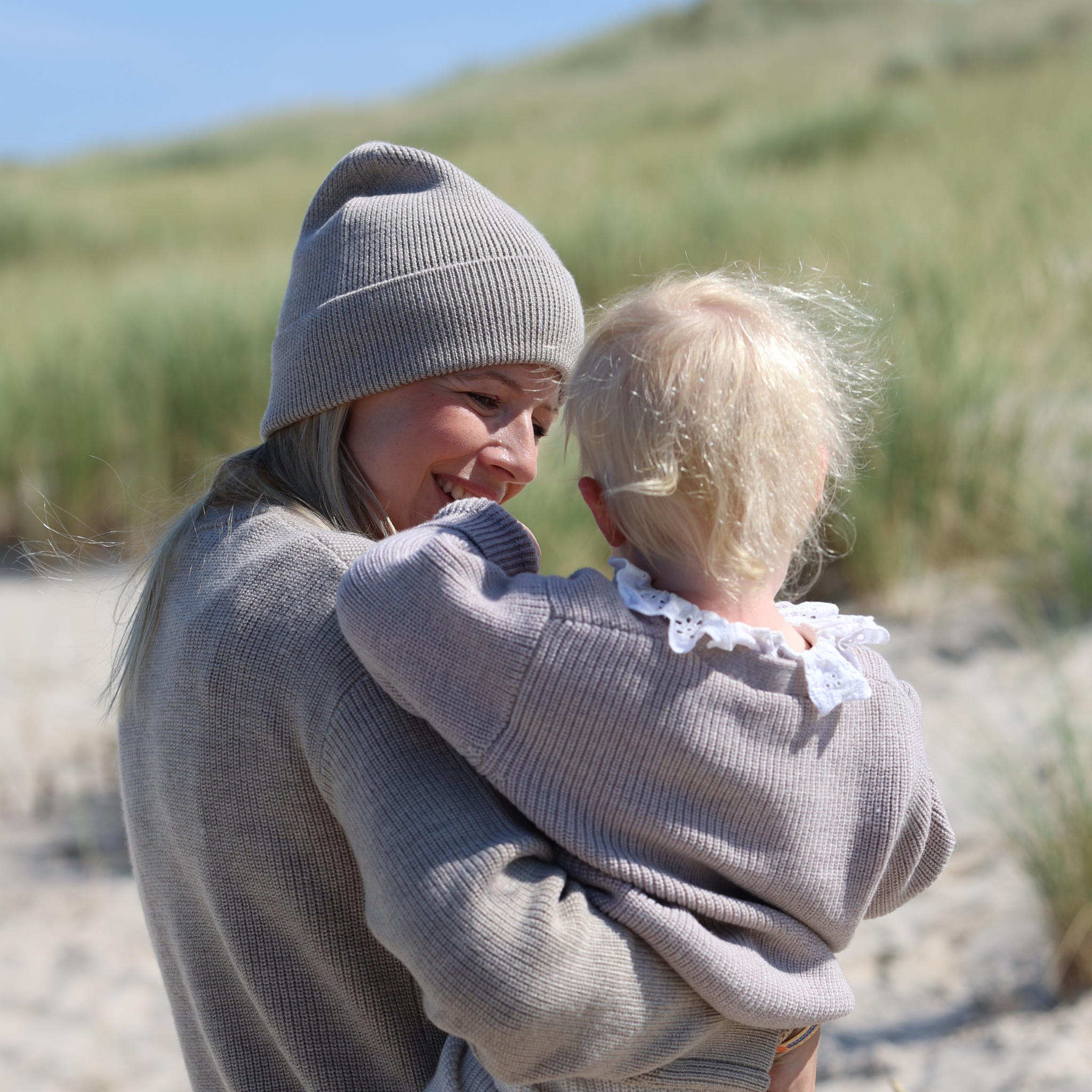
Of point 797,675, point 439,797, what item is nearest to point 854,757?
point 797,675

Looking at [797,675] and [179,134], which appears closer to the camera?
[797,675]

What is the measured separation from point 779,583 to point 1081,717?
2.83m

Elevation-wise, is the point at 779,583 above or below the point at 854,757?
above

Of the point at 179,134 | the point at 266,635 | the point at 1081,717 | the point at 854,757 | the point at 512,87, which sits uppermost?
the point at 266,635

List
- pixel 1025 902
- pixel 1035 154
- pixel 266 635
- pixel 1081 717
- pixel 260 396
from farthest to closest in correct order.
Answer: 1. pixel 1035 154
2. pixel 260 396
3. pixel 1081 717
4. pixel 1025 902
5. pixel 266 635

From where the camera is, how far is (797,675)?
117 cm

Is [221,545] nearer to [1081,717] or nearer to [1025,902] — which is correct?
[1025,902]

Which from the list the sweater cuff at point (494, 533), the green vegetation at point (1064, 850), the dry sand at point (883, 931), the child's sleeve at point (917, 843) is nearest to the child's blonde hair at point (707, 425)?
the sweater cuff at point (494, 533)

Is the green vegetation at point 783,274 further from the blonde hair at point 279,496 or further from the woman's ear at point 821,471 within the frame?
the blonde hair at point 279,496

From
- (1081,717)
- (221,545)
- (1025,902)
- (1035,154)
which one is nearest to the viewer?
(221,545)

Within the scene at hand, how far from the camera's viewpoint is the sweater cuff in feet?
3.83

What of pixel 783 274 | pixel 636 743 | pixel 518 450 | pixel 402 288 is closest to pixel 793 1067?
pixel 636 743

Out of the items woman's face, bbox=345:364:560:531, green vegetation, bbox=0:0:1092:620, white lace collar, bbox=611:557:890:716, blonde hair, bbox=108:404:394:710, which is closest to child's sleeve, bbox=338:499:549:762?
white lace collar, bbox=611:557:890:716

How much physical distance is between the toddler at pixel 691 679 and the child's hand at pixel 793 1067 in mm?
19
